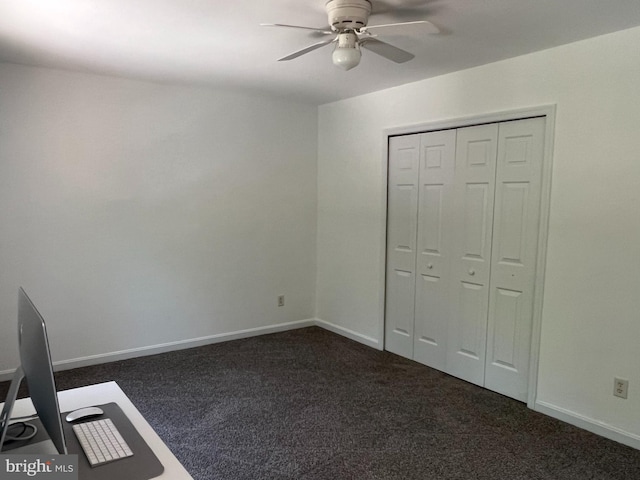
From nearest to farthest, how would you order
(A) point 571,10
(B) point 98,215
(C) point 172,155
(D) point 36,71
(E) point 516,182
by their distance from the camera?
1. (A) point 571,10
2. (E) point 516,182
3. (D) point 36,71
4. (B) point 98,215
5. (C) point 172,155

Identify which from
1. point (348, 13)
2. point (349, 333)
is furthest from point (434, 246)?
point (348, 13)

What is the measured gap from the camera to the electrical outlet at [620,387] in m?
2.68

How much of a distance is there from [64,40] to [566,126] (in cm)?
316

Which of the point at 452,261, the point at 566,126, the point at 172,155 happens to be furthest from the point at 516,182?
the point at 172,155

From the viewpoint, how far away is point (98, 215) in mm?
3773

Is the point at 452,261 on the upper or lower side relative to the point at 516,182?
lower

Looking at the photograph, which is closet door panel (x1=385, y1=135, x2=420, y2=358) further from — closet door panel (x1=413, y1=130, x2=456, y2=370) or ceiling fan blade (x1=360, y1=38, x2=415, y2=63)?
ceiling fan blade (x1=360, y1=38, x2=415, y2=63)

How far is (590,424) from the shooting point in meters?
2.84

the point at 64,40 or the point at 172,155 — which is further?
the point at 172,155

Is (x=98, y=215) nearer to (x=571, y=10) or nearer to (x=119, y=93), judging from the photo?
(x=119, y=93)

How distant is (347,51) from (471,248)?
189 centimetres

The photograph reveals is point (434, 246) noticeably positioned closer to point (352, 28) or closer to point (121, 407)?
point (352, 28)

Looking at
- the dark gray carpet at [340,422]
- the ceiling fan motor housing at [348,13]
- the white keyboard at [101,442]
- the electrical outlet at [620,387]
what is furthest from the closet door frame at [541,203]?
the white keyboard at [101,442]

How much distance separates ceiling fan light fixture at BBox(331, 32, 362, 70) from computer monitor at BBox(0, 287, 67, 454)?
1726 mm
